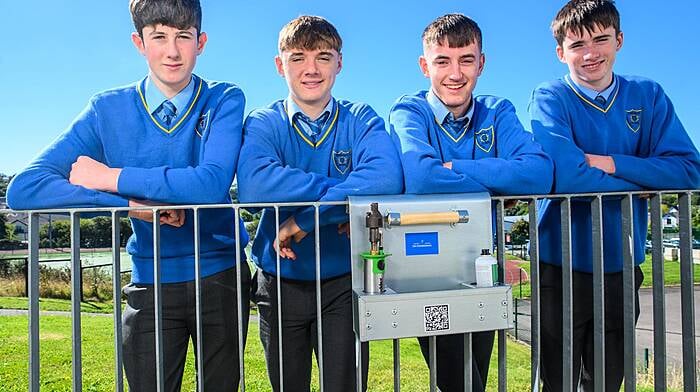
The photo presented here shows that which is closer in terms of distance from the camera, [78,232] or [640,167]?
[78,232]

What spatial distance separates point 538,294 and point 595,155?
0.77 m

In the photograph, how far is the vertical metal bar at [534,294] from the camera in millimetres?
2018

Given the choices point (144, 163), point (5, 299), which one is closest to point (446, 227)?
point (144, 163)

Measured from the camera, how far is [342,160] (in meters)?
2.18

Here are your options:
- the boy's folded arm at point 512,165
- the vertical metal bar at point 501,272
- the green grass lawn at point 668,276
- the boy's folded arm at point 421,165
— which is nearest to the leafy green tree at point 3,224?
the boy's folded arm at point 421,165

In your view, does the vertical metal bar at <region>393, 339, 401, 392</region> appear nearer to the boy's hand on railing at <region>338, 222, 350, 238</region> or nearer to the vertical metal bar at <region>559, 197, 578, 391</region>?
the boy's hand on railing at <region>338, 222, 350, 238</region>

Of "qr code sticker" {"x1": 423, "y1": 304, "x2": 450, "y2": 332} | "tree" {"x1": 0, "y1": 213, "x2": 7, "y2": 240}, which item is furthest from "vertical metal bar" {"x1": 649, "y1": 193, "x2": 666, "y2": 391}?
"tree" {"x1": 0, "y1": 213, "x2": 7, "y2": 240}

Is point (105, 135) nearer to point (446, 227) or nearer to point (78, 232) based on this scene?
point (78, 232)

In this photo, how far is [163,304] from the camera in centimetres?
206

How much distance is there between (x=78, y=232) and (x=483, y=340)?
1.68 metres

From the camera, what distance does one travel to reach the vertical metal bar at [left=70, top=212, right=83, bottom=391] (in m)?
Answer: 1.76

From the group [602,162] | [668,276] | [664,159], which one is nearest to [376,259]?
[602,162]

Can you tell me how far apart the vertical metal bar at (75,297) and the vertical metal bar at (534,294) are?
1637 millimetres

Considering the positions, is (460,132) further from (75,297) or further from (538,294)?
(75,297)
